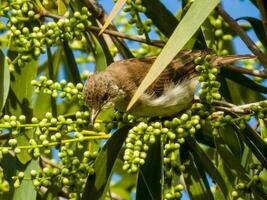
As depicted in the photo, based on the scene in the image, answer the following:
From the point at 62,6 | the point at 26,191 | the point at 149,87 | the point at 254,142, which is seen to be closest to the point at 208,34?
the point at 149,87

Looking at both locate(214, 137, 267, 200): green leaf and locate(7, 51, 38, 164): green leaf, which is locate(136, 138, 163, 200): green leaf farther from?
locate(7, 51, 38, 164): green leaf

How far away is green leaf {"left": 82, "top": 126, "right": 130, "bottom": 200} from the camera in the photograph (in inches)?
152

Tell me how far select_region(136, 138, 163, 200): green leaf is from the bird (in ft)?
1.68

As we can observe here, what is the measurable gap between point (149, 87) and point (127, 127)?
2.38 ft

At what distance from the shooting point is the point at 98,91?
15.0ft

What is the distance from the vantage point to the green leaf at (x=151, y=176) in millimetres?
3883

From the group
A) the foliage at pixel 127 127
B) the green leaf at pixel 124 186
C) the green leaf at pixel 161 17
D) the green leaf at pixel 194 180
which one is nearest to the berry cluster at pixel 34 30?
the foliage at pixel 127 127

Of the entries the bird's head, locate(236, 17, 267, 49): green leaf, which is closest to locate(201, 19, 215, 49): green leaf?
locate(236, 17, 267, 49): green leaf

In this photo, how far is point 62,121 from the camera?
3656mm

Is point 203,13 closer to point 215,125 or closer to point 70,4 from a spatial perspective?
point 215,125

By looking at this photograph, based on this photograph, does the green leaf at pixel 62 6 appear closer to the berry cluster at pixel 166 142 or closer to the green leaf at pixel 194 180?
the green leaf at pixel 194 180

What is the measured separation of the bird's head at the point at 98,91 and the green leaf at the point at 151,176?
0.40m

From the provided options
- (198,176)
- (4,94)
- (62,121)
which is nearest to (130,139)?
(62,121)

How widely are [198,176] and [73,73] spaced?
1.22 metres
